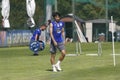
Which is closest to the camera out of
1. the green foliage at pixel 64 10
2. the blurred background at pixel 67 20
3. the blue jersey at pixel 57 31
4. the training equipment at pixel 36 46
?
the blue jersey at pixel 57 31

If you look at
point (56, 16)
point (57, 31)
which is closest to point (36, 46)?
point (57, 31)

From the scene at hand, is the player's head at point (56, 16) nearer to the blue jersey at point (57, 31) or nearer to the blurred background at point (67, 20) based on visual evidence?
the blue jersey at point (57, 31)

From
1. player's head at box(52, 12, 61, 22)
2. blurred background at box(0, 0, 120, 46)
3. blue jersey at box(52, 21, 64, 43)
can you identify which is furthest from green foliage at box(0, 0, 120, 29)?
player's head at box(52, 12, 61, 22)

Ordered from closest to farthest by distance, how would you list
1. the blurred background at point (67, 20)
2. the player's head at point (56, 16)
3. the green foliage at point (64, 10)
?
1. the player's head at point (56, 16)
2. the blurred background at point (67, 20)
3. the green foliage at point (64, 10)

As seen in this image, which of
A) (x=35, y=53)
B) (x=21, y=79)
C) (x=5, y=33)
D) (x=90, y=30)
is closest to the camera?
(x=21, y=79)

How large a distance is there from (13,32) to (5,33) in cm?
139

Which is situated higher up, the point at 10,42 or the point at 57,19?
the point at 57,19

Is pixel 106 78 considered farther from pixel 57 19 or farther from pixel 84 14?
pixel 84 14

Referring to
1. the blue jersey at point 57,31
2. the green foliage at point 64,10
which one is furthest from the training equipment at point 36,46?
the green foliage at point 64,10

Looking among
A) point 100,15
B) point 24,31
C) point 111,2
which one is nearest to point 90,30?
point 111,2

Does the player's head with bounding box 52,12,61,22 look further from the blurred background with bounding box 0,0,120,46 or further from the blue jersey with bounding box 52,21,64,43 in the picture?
the blurred background with bounding box 0,0,120,46

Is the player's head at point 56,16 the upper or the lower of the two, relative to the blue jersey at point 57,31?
upper

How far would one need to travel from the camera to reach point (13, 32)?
49.3 meters

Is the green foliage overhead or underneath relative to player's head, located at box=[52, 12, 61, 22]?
underneath
